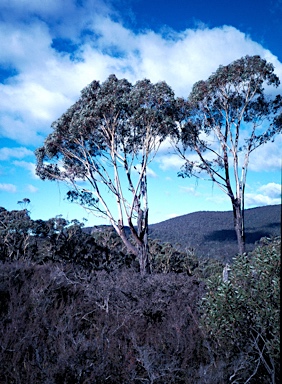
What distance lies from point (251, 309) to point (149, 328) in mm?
3149

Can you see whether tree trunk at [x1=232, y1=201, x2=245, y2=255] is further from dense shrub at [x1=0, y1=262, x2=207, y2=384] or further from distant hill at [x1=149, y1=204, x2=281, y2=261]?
Result: distant hill at [x1=149, y1=204, x2=281, y2=261]

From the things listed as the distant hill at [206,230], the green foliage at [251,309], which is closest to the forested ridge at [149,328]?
the green foliage at [251,309]

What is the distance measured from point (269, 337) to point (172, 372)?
1399 millimetres

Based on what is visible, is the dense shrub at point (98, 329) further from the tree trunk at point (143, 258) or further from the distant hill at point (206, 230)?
the distant hill at point (206, 230)

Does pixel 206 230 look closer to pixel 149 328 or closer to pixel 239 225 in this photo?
pixel 239 225

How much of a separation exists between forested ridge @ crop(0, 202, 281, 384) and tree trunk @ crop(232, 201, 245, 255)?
555 cm

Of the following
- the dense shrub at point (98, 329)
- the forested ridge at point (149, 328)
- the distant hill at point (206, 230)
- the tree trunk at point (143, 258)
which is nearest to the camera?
the forested ridge at point (149, 328)

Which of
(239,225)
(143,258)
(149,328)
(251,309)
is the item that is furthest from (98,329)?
(239,225)

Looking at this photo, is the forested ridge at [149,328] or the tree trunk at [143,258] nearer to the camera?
the forested ridge at [149,328]

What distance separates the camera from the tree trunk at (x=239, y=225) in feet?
49.9

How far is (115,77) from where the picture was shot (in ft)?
53.6

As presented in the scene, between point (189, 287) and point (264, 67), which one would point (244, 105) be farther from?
point (189, 287)

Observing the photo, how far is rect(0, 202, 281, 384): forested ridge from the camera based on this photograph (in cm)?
462

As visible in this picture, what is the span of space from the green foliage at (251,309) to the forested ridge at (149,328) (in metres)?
0.01
